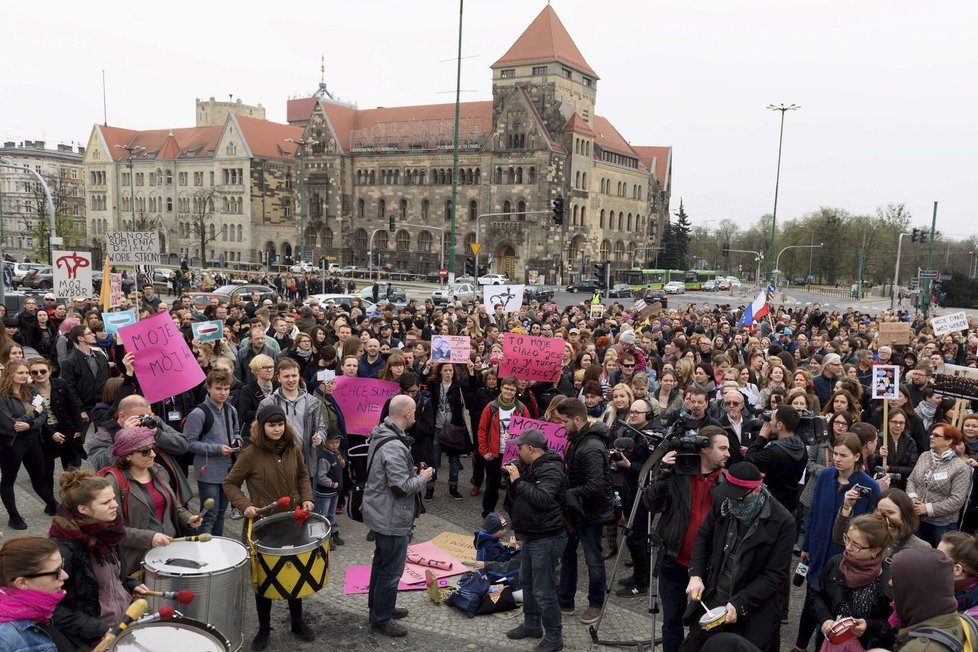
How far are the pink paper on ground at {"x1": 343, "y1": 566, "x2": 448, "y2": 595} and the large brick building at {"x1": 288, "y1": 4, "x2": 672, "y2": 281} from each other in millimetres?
55211

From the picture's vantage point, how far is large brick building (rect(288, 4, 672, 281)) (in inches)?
2603

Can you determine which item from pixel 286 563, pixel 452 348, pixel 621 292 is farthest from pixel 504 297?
pixel 621 292

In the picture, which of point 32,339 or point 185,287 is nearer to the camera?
point 32,339

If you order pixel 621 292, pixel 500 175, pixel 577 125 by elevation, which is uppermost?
pixel 577 125

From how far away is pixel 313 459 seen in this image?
6828 millimetres

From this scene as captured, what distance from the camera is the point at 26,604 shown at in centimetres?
338

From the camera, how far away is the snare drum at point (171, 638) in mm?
3551

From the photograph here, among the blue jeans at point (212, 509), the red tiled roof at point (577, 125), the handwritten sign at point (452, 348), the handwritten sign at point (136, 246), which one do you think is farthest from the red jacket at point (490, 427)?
the red tiled roof at point (577, 125)

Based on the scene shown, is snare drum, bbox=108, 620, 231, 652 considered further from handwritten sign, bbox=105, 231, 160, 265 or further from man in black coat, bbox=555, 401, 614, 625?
handwritten sign, bbox=105, 231, 160, 265

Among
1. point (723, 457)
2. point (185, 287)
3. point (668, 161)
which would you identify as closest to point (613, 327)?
point (723, 457)

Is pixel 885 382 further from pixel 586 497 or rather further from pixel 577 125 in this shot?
pixel 577 125

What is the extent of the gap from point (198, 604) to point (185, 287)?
132 feet

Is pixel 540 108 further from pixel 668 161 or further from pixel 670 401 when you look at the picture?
pixel 670 401

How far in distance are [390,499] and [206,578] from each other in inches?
60.6
